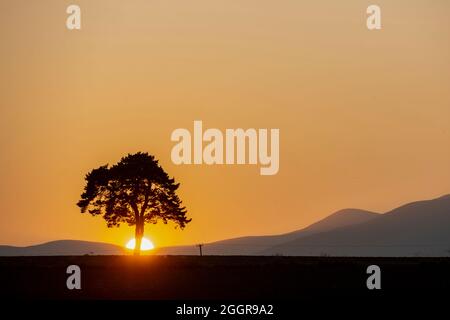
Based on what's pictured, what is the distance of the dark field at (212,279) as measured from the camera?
57188mm

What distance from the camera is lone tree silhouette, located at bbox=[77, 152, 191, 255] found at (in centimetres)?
11006

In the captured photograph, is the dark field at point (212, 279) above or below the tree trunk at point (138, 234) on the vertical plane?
→ below

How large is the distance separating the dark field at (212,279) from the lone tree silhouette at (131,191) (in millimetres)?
28228

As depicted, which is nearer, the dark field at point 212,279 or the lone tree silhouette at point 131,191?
the dark field at point 212,279

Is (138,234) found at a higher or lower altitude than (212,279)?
higher

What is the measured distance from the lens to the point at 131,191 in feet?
364

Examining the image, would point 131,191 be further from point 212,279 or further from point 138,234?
point 212,279

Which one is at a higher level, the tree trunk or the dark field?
the tree trunk

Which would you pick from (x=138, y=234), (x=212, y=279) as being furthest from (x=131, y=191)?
(x=212, y=279)

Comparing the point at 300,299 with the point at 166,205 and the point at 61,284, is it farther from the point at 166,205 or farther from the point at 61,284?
the point at 166,205

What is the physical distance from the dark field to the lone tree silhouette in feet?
92.6

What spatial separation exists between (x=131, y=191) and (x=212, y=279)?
1820 inches

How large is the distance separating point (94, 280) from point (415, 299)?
21.1 meters

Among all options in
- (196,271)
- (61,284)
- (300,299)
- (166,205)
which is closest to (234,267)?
(196,271)
